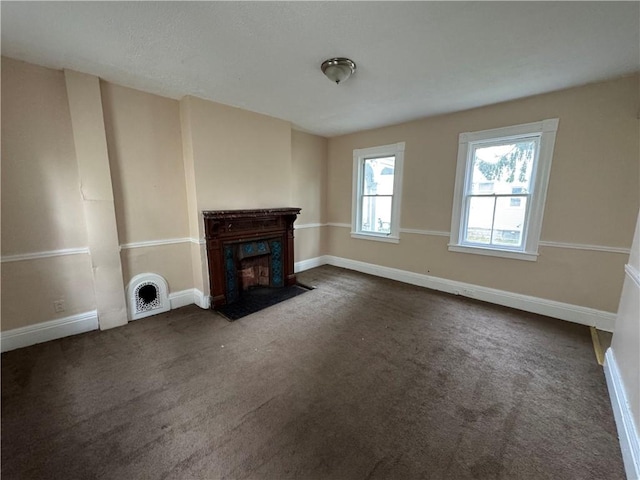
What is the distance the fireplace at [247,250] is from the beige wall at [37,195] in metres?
1.26

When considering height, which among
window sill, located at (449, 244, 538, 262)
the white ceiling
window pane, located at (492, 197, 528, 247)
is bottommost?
window sill, located at (449, 244, 538, 262)

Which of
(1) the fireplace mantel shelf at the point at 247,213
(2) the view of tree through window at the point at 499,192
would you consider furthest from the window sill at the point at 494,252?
(1) the fireplace mantel shelf at the point at 247,213

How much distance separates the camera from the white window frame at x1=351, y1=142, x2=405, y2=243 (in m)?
4.02

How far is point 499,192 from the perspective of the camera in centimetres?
321

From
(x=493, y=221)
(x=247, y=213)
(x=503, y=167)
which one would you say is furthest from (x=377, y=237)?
(x=247, y=213)

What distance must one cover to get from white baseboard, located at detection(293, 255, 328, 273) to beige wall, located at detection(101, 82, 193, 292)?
79.0 inches

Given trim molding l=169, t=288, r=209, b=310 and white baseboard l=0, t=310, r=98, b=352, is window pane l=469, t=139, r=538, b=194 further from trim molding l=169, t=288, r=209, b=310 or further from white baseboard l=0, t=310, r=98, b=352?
white baseboard l=0, t=310, r=98, b=352

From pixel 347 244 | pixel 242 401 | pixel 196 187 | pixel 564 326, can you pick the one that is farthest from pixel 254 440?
pixel 347 244

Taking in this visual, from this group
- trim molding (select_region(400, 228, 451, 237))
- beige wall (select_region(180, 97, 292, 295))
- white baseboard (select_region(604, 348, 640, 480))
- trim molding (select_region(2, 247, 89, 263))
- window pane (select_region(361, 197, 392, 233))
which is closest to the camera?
white baseboard (select_region(604, 348, 640, 480))

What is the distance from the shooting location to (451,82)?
2504 mm

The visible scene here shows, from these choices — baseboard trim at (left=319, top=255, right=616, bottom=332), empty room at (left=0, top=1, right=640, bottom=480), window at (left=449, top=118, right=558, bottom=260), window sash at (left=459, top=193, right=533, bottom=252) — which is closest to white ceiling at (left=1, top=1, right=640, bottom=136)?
empty room at (left=0, top=1, right=640, bottom=480)

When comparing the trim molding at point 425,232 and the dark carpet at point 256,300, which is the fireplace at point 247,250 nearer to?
the dark carpet at point 256,300

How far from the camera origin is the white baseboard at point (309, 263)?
4.76 meters

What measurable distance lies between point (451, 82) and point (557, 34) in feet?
2.74
